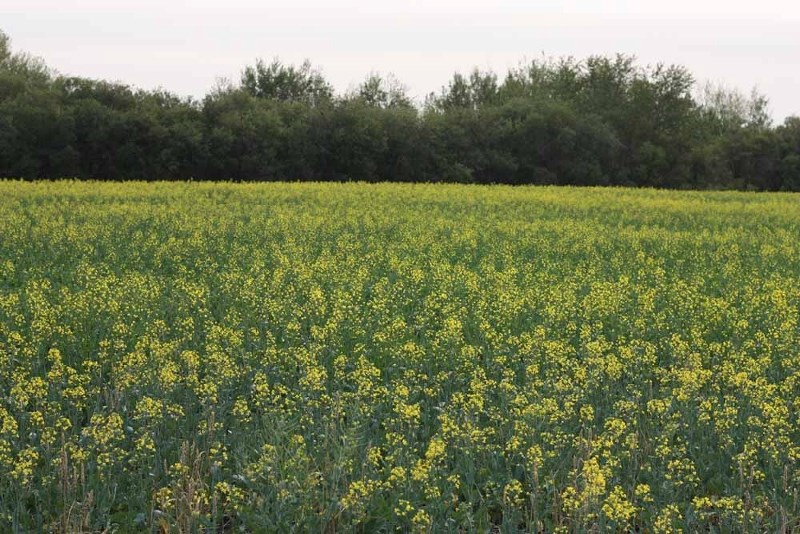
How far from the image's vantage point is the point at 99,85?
50594mm

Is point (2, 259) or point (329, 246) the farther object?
point (329, 246)

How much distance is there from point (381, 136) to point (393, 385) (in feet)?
147

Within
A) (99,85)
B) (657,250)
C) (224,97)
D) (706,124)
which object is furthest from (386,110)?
(657,250)

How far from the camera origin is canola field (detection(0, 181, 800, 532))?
6352mm

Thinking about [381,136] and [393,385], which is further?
[381,136]

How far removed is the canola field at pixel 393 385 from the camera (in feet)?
20.8

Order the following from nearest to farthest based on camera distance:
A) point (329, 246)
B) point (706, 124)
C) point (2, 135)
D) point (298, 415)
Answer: point (298, 415), point (329, 246), point (2, 135), point (706, 124)

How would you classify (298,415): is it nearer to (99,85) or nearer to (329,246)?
(329,246)

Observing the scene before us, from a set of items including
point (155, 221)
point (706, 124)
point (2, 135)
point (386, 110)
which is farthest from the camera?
point (706, 124)

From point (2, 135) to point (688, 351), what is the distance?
42468mm

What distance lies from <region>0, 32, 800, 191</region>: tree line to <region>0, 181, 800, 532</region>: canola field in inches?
1145

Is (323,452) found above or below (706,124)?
below

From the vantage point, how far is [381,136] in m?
52.9

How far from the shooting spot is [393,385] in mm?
8898
